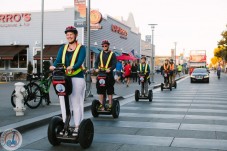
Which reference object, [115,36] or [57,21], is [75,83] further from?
[115,36]

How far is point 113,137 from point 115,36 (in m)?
32.4

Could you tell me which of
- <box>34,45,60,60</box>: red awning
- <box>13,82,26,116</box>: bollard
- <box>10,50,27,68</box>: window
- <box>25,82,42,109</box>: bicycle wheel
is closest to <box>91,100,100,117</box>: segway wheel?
<box>13,82,26,116</box>: bollard

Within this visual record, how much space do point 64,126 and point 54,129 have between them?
0.58 ft

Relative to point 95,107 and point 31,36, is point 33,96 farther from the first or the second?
point 31,36

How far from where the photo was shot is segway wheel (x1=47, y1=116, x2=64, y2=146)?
216 inches

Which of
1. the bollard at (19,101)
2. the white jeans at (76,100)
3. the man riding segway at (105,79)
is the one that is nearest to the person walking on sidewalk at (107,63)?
the man riding segway at (105,79)

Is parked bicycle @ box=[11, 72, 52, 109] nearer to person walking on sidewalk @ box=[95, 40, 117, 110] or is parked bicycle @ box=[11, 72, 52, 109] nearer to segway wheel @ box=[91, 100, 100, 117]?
segway wheel @ box=[91, 100, 100, 117]

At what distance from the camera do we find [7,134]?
5133mm

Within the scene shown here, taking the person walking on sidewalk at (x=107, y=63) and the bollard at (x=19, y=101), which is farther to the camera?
the bollard at (x=19, y=101)

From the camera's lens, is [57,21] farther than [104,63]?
Yes

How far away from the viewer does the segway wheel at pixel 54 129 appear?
5.49m

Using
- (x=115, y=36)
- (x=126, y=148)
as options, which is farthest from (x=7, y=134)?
(x=115, y=36)

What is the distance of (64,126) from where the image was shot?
5508 millimetres

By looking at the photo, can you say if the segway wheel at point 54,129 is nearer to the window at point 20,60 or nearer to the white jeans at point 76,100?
the white jeans at point 76,100
